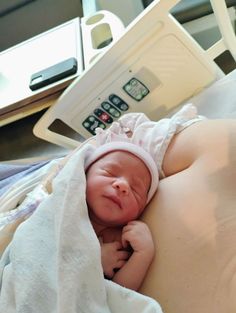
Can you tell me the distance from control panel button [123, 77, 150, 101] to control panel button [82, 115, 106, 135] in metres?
0.13

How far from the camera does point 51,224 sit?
0.80 m

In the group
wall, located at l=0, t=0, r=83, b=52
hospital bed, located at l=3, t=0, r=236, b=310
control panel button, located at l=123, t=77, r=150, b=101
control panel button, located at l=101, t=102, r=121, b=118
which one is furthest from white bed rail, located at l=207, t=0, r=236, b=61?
wall, located at l=0, t=0, r=83, b=52

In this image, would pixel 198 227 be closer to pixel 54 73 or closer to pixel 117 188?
pixel 117 188

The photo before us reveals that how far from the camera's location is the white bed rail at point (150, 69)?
115 cm

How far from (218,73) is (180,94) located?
0.12 meters

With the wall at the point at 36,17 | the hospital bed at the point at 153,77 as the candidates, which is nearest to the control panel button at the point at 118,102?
the hospital bed at the point at 153,77

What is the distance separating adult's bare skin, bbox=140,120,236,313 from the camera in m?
0.71

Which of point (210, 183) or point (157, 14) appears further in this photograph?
point (157, 14)

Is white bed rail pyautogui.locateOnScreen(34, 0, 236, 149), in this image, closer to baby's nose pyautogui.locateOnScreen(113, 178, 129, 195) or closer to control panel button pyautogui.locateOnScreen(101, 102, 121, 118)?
control panel button pyautogui.locateOnScreen(101, 102, 121, 118)

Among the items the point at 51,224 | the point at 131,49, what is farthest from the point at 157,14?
the point at 51,224

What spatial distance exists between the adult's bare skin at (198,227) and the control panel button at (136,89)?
347 mm

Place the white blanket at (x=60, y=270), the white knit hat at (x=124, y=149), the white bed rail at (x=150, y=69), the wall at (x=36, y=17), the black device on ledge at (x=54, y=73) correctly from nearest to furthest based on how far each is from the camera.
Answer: the white blanket at (x=60, y=270)
the white knit hat at (x=124, y=149)
the white bed rail at (x=150, y=69)
the black device on ledge at (x=54, y=73)
the wall at (x=36, y=17)

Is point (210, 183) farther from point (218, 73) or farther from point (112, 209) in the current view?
point (218, 73)

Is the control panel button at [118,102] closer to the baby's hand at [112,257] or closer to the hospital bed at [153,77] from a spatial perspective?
the hospital bed at [153,77]
